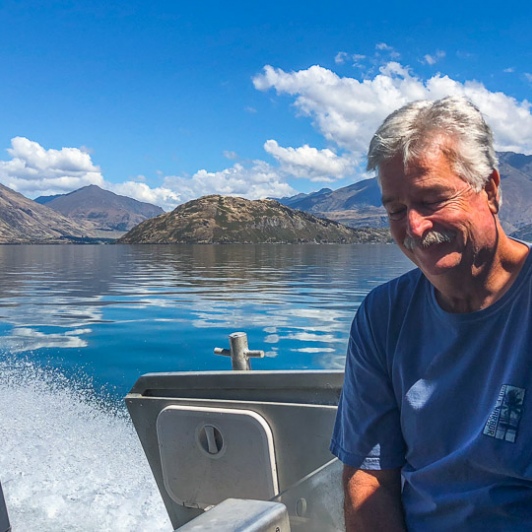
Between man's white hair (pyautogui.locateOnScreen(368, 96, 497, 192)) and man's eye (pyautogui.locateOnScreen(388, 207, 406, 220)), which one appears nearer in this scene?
man's white hair (pyautogui.locateOnScreen(368, 96, 497, 192))

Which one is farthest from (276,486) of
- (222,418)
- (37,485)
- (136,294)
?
(136,294)

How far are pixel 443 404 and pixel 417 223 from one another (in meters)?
0.53

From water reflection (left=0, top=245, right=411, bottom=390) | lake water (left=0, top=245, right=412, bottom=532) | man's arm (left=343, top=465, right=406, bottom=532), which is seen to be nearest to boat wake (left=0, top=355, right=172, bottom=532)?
lake water (left=0, top=245, right=412, bottom=532)

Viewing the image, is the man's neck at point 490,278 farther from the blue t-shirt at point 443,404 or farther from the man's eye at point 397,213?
the man's eye at point 397,213

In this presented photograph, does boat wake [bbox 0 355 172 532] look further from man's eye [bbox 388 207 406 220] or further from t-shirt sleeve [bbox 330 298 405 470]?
man's eye [bbox 388 207 406 220]

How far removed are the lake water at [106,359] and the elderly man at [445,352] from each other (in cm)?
309

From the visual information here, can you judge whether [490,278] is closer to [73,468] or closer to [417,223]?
[417,223]

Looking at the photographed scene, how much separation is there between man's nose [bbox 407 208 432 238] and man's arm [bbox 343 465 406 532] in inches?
31.3

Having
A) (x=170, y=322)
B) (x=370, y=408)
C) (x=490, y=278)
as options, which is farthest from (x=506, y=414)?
(x=170, y=322)

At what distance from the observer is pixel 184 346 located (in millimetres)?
12516

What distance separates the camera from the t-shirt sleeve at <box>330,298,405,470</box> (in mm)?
1881

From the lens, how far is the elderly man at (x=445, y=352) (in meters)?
1.52

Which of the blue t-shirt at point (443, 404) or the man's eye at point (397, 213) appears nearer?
the blue t-shirt at point (443, 404)

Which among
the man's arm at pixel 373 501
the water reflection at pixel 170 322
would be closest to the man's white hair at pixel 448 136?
the man's arm at pixel 373 501
